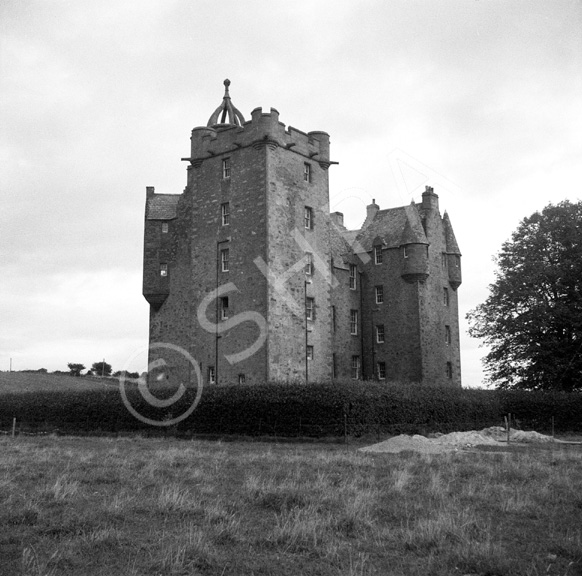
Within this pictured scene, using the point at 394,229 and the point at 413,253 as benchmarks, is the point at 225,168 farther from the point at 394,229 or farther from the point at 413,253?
the point at 413,253

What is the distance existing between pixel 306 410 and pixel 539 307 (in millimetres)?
20455

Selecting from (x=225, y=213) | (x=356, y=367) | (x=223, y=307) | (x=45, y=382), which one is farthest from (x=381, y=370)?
(x=45, y=382)

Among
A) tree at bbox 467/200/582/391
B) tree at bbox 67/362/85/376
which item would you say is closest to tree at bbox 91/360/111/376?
tree at bbox 67/362/85/376

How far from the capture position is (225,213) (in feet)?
145

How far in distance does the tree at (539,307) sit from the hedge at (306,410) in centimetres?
396

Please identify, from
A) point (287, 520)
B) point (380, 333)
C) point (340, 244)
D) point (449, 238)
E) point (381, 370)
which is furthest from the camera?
point (449, 238)

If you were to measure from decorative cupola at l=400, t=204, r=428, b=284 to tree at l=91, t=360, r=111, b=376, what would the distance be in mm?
39672

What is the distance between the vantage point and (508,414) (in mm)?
42906

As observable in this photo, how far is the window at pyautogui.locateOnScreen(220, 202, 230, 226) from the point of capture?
144ft

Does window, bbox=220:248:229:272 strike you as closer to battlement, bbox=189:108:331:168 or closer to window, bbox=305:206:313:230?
window, bbox=305:206:313:230

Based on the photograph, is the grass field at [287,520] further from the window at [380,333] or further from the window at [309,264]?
the window at [380,333]

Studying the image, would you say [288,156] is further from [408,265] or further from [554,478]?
[554,478]

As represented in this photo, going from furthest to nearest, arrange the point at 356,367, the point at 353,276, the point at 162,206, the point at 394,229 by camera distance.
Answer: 1. the point at 394,229
2. the point at 353,276
3. the point at 356,367
4. the point at 162,206

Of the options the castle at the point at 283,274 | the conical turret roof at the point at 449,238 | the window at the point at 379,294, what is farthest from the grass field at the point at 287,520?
the conical turret roof at the point at 449,238
